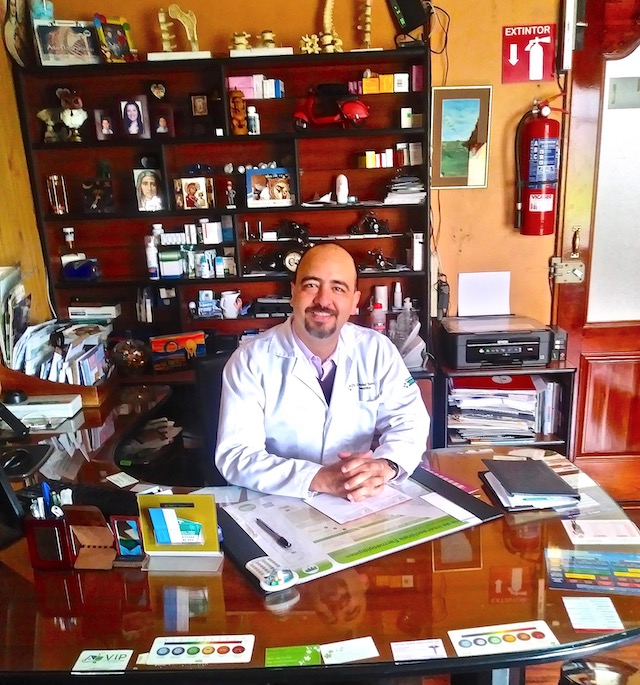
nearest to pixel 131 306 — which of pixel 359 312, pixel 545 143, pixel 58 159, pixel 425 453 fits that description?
pixel 58 159

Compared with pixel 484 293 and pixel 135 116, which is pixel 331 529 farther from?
pixel 135 116

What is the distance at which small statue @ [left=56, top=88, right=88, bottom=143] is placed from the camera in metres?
2.80

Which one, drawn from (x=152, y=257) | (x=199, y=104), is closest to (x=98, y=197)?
(x=152, y=257)

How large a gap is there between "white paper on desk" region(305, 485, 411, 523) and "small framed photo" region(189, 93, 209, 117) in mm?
2084

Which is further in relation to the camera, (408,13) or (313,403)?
(408,13)

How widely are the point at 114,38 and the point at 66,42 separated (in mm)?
210

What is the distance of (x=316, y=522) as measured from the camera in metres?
1.36

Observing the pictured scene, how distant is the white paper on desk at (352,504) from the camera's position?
1.38m

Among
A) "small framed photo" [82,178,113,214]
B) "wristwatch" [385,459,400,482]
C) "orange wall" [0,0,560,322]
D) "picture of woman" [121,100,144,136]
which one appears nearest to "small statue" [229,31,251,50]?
"orange wall" [0,0,560,322]

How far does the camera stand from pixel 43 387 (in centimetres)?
237

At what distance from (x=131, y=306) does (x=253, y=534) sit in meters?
2.11

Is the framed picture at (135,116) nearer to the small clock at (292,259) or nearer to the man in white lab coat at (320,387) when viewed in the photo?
the small clock at (292,259)

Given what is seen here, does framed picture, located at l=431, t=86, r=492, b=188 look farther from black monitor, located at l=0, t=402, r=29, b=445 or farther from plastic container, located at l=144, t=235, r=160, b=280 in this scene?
black monitor, located at l=0, t=402, r=29, b=445

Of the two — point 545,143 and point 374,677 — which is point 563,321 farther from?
point 374,677
